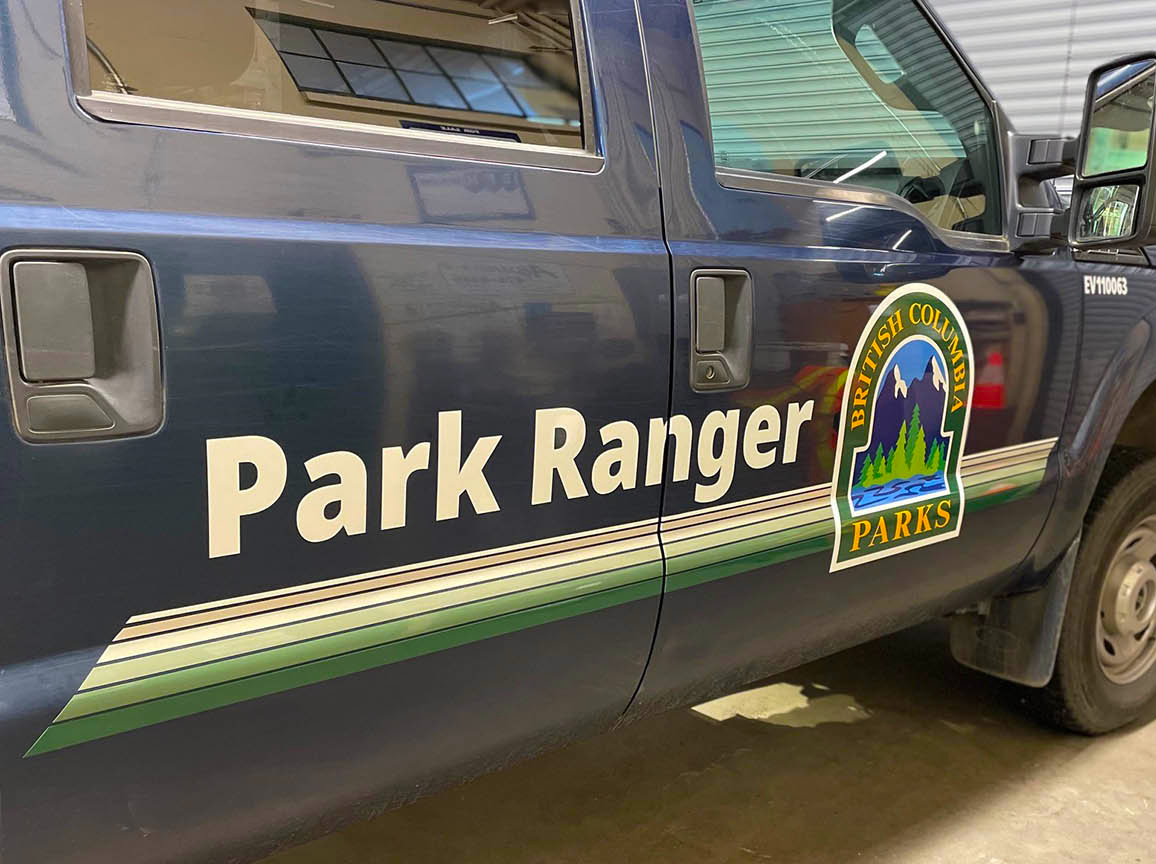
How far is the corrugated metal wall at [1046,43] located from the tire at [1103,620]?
11.1 ft

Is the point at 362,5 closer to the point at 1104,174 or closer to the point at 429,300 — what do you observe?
the point at 429,300

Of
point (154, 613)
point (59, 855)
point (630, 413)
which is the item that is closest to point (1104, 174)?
point (630, 413)

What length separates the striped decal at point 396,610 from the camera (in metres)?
1.12

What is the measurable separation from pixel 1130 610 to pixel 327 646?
2490mm

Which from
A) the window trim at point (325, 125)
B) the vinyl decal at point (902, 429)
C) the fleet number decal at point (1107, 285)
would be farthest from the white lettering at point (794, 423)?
the fleet number decal at point (1107, 285)

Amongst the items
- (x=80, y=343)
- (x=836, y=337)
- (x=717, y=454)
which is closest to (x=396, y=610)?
(x=80, y=343)

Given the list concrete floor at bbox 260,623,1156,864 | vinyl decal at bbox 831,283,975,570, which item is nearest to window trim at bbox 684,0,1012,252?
vinyl decal at bbox 831,283,975,570

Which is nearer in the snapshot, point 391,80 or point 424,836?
point 391,80

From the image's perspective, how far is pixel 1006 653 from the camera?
2.71 metres

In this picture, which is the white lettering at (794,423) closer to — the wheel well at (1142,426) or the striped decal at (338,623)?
the striped decal at (338,623)

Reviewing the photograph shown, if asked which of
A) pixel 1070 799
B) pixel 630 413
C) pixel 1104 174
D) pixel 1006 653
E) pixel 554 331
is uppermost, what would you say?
pixel 1104 174

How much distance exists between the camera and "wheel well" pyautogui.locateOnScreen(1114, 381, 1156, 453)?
9.12 ft

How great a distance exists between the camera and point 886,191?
2027mm

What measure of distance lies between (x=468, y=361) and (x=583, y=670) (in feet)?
1.76
